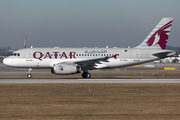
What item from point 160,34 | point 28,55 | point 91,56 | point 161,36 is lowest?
point 91,56

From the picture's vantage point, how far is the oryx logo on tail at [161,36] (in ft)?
145

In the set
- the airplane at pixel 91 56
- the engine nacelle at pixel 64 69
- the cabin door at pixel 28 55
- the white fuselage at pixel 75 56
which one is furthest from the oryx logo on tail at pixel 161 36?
the cabin door at pixel 28 55

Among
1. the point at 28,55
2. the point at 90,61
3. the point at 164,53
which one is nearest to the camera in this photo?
the point at 90,61

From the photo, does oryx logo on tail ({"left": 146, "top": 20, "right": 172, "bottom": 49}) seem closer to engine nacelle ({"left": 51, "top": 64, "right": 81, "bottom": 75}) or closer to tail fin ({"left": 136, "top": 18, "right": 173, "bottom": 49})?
tail fin ({"left": 136, "top": 18, "right": 173, "bottom": 49})

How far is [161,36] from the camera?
44.2 m

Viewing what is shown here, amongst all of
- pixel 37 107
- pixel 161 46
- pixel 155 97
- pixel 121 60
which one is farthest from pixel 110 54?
pixel 37 107

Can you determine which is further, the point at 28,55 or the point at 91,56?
the point at 91,56

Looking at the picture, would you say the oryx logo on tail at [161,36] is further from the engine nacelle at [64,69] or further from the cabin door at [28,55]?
the cabin door at [28,55]

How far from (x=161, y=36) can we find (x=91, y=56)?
11.8 metres

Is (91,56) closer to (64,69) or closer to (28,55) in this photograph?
(64,69)

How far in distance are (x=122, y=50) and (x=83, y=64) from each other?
689 centimetres

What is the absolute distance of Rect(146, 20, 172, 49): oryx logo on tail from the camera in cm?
4412

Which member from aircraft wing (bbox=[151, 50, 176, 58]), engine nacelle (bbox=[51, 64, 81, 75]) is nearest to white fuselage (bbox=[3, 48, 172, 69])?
aircraft wing (bbox=[151, 50, 176, 58])

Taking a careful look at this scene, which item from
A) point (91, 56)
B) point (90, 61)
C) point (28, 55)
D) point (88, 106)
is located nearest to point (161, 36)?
point (91, 56)
